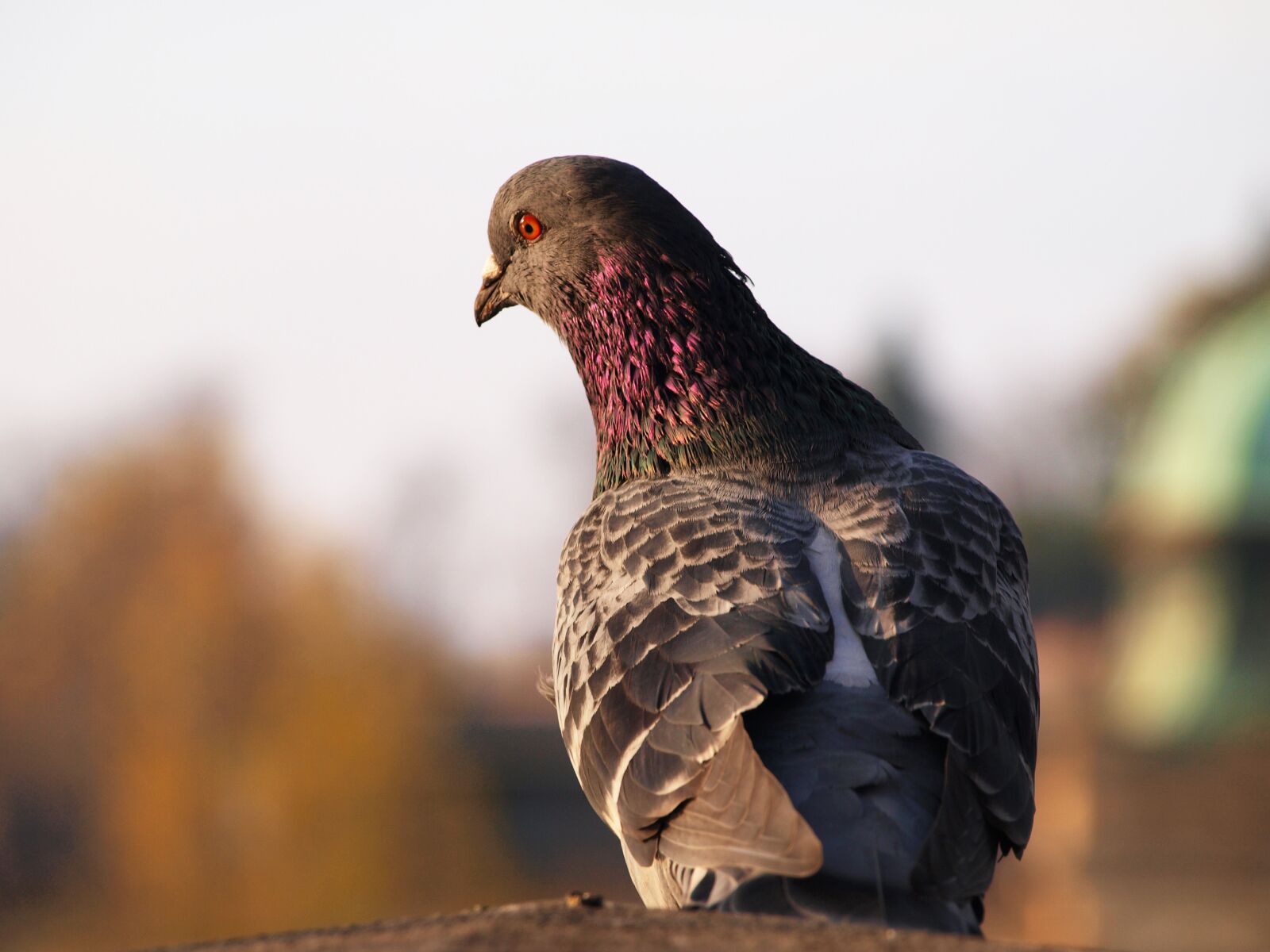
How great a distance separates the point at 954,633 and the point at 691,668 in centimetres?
114

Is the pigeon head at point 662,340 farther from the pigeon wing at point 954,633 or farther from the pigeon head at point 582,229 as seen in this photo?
the pigeon wing at point 954,633

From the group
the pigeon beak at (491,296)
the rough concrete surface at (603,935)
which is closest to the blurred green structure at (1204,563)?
the pigeon beak at (491,296)

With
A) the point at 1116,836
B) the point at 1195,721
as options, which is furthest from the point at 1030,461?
the point at 1116,836

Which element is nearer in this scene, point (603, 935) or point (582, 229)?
point (603, 935)

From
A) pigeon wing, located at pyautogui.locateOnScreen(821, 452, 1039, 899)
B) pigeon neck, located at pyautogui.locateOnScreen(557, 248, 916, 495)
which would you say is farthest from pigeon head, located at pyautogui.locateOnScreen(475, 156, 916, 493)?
pigeon wing, located at pyautogui.locateOnScreen(821, 452, 1039, 899)

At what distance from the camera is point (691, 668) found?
6.02 m

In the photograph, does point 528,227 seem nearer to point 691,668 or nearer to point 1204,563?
point 691,668

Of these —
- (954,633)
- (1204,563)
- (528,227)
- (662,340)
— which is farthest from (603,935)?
(1204,563)

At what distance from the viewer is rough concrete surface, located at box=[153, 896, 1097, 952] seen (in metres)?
4.66

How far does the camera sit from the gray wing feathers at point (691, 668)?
219 inches

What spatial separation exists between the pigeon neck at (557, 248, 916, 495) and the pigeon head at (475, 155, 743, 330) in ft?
0.25

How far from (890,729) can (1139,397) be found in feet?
211

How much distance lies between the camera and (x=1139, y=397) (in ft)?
218

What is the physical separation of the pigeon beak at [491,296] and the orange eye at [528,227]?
15.6 inches
